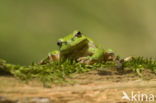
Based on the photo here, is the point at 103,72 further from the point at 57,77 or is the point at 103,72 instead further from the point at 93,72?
the point at 57,77

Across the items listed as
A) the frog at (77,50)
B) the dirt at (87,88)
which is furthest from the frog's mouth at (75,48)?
the dirt at (87,88)

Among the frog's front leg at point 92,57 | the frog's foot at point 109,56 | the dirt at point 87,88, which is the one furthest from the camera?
the frog's foot at point 109,56

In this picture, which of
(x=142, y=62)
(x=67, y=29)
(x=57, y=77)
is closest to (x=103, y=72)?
(x=57, y=77)

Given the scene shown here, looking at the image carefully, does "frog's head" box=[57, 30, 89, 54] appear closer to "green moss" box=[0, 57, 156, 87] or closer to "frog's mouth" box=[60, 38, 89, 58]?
"frog's mouth" box=[60, 38, 89, 58]

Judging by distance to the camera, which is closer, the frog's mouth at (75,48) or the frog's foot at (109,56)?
the frog's mouth at (75,48)

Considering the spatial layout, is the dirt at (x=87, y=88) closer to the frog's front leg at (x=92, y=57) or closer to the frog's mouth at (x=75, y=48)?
the frog's front leg at (x=92, y=57)
